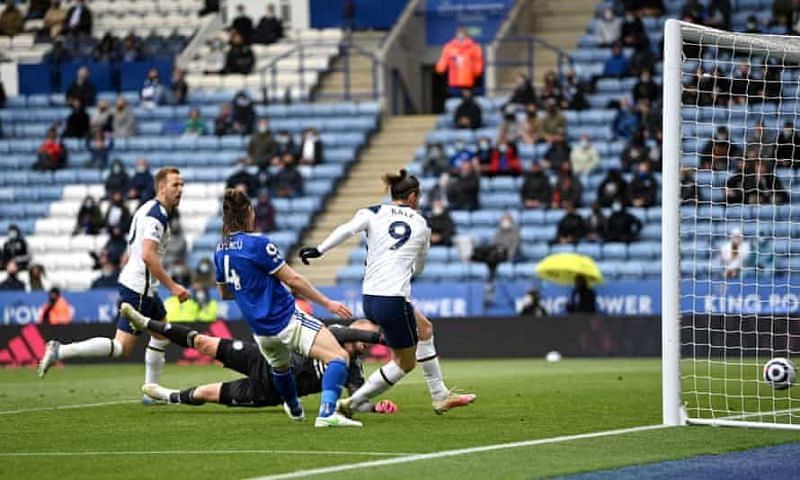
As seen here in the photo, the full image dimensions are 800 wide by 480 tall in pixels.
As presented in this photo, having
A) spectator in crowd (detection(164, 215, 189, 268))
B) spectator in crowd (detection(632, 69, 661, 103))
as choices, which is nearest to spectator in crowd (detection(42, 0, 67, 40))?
spectator in crowd (detection(164, 215, 189, 268))

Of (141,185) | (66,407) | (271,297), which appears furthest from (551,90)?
(271,297)

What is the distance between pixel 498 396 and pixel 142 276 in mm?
3770

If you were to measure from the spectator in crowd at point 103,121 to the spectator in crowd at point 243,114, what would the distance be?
9.36ft

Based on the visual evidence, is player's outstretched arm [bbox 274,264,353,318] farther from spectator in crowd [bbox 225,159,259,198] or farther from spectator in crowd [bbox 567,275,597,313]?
spectator in crowd [bbox 225,159,259,198]

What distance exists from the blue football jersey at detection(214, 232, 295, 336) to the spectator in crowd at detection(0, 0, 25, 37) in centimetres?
2706

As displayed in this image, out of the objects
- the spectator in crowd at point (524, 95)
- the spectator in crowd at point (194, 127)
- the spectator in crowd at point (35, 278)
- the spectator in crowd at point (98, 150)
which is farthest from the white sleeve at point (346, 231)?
the spectator in crowd at point (98, 150)

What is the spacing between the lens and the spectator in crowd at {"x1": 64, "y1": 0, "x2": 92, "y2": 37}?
37250 millimetres

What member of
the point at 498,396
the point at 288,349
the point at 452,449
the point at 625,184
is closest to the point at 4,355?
the point at 625,184

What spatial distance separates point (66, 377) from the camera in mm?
22172

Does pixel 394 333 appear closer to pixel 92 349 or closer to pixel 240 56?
pixel 92 349

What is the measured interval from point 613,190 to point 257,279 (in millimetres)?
17060

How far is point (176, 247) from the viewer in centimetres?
3083

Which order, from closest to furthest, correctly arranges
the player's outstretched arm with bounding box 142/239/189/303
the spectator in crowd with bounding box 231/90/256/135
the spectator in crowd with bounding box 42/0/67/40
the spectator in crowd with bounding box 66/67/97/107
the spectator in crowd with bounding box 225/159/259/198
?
the player's outstretched arm with bounding box 142/239/189/303, the spectator in crowd with bounding box 225/159/259/198, the spectator in crowd with bounding box 231/90/256/135, the spectator in crowd with bounding box 66/67/97/107, the spectator in crowd with bounding box 42/0/67/40

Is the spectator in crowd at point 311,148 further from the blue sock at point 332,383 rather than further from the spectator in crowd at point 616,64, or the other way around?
the blue sock at point 332,383
